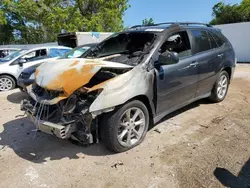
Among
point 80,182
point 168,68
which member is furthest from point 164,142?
point 80,182

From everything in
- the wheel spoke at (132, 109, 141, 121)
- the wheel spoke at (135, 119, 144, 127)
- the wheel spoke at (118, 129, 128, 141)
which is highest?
the wheel spoke at (132, 109, 141, 121)

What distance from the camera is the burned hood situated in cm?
305

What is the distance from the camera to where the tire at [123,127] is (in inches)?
125

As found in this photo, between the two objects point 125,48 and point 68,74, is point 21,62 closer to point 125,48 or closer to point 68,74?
point 125,48

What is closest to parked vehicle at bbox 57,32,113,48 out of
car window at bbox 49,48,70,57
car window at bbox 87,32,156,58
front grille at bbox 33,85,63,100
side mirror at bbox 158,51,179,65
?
car window at bbox 49,48,70,57

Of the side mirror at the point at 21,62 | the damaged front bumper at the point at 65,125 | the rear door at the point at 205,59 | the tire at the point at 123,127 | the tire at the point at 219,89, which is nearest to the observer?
the damaged front bumper at the point at 65,125

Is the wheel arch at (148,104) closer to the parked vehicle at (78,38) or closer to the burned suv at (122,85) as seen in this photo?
the burned suv at (122,85)

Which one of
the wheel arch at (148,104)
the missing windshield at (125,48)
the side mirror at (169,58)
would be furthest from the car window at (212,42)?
the wheel arch at (148,104)

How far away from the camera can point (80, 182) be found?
287 centimetres

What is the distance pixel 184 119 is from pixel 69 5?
66.0ft

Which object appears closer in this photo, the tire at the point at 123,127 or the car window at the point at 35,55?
the tire at the point at 123,127

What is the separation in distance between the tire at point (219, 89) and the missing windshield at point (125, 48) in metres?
2.08

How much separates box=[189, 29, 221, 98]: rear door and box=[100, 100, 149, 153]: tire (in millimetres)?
1645

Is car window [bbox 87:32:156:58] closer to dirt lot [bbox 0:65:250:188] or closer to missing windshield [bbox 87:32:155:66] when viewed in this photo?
missing windshield [bbox 87:32:155:66]
